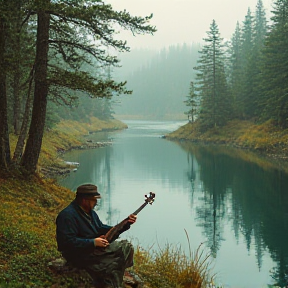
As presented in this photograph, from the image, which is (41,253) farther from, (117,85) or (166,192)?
(166,192)

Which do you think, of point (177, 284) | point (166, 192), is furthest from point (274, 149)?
point (177, 284)

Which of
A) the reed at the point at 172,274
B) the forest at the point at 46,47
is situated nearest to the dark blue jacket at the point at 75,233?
the reed at the point at 172,274

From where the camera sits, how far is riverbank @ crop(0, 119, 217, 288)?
7.41 metres

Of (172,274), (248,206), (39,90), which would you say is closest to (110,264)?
(172,274)

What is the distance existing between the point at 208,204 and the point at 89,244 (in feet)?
65.0

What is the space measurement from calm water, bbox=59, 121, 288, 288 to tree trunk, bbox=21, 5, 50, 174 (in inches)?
217

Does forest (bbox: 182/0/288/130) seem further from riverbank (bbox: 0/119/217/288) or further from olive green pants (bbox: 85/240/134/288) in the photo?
olive green pants (bbox: 85/240/134/288)

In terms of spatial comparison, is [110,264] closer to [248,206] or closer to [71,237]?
[71,237]

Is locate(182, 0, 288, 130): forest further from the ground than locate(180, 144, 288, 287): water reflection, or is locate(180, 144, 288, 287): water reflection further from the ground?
locate(182, 0, 288, 130): forest

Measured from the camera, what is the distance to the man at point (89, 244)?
672 cm

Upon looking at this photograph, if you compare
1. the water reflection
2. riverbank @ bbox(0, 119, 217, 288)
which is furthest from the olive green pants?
the water reflection

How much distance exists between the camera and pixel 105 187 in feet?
99.6

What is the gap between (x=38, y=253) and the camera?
875 cm

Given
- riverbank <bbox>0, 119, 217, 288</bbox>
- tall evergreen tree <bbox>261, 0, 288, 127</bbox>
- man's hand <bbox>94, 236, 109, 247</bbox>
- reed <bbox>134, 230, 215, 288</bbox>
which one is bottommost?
reed <bbox>134, 230, 215, 288</bbox>
